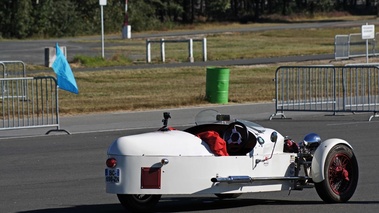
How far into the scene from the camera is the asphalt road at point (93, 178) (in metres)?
10.4

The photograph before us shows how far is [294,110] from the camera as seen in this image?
2217 centimetres

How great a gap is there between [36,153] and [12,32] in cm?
5034

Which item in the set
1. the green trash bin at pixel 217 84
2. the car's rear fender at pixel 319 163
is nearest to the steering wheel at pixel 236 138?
the car's rear fender at pixel 319 163

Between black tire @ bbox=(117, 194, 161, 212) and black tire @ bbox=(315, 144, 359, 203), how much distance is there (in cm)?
184

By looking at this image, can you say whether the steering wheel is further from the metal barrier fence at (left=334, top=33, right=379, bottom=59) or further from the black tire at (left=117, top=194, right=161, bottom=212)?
the metal barrier fence at (left=334, top=33, right=379, bottom=59)

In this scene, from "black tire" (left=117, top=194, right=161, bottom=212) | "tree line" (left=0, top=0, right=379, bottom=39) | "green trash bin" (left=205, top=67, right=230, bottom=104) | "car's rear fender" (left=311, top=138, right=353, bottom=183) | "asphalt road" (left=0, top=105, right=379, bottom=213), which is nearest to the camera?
"black tire" (left=117, top=194, right=161, bottom=212)

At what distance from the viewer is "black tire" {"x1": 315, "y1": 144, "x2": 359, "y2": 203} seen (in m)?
10.2

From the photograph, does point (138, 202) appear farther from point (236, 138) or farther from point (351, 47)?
point (351, 47)

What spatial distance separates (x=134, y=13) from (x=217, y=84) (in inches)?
1961

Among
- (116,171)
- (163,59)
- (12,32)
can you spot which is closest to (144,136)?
(116,171)

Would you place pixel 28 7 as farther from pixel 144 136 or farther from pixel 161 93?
pixel 144 136

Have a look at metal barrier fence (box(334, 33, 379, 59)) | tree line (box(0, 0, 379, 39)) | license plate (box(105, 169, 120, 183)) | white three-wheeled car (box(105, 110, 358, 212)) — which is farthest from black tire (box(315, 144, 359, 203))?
tree line (box(0, 0, 379, 39))

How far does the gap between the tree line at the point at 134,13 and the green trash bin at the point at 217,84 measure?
35.0 metres

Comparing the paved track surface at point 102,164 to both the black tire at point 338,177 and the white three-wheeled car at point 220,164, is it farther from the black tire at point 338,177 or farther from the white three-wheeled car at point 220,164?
the white three-wheeled car at point 220,164
